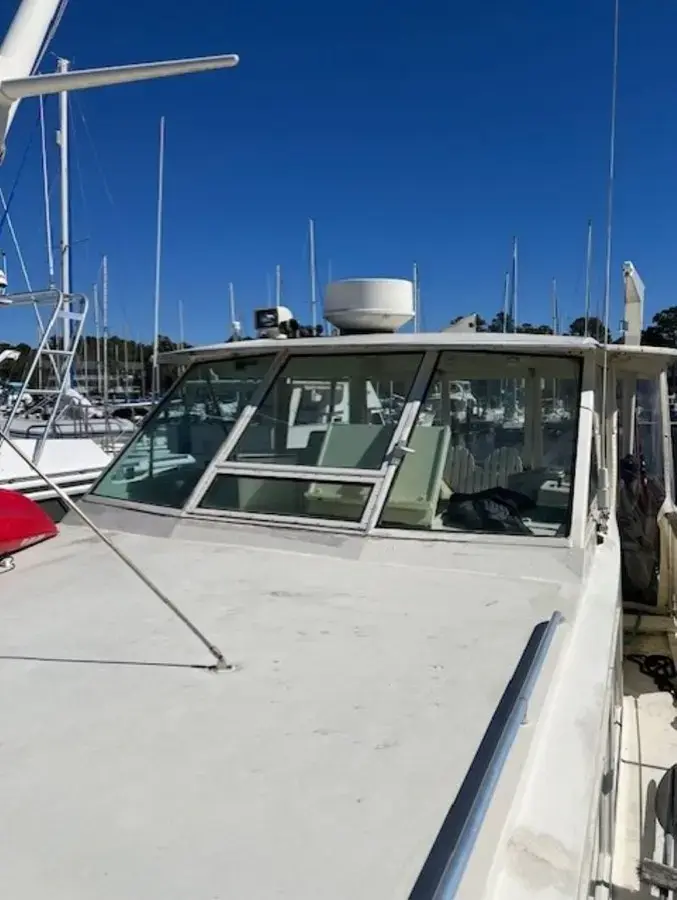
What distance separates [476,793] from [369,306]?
320 centimetres

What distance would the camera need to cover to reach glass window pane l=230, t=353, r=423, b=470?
3529mm

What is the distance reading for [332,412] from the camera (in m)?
3.77

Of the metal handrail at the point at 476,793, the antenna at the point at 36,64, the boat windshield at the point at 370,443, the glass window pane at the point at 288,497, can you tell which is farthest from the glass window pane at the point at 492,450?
the antenna at the point at 36,64

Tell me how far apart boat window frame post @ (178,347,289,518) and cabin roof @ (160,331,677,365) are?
0.30 feet

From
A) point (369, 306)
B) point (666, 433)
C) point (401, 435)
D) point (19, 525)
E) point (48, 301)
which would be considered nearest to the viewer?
point (19, 525)

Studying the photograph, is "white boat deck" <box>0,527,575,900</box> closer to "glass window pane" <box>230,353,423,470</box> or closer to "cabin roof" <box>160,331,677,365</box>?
"glass window pane" <box>230,353,423,470</box>

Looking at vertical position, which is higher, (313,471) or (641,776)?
(313,471)

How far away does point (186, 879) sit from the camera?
1.26m

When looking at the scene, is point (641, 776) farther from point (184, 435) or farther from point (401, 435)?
point (184, 435)

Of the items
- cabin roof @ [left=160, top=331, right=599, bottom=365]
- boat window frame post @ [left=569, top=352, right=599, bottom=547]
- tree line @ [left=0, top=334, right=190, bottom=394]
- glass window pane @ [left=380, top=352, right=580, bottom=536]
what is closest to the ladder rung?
boat window frame post @ [left=569, top=352, right=599, bottom=547]

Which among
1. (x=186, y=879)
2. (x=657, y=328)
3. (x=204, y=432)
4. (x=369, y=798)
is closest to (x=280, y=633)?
(x=369, y=798)

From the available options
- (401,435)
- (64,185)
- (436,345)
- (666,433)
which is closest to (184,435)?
(401,435)

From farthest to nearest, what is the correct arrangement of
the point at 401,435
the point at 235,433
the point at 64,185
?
the point at 64,185
the point at 235,433
the point at 401,435

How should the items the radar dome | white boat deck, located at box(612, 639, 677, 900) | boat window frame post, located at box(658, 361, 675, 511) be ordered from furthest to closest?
boat window frame post, located at box(658, 361, 675, 511)
the radar dome
white boat deck, located at box(612, 639, 677, 900)
